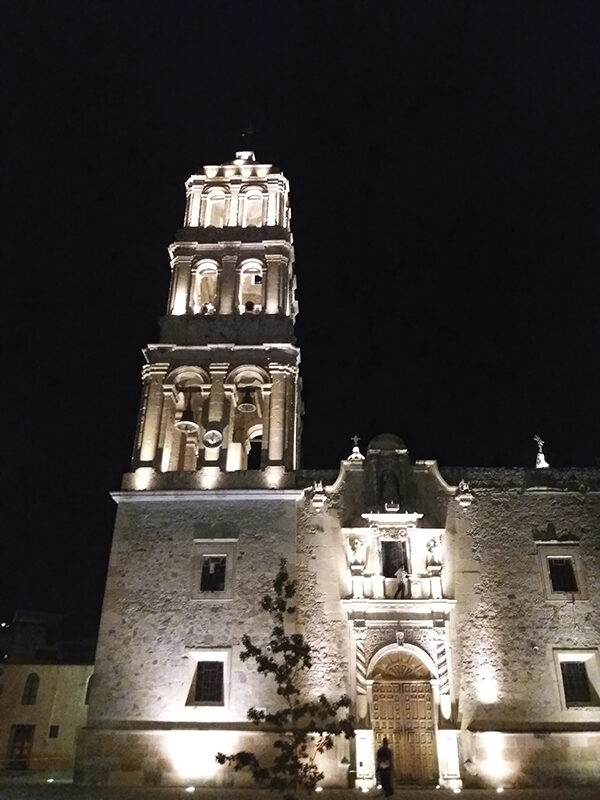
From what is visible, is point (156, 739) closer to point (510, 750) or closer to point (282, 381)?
point (510, 750)

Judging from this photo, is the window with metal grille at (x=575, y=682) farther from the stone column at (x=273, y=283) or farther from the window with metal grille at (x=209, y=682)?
the stone column at (x=273, y=283)

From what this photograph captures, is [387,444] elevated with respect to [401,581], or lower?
elevated

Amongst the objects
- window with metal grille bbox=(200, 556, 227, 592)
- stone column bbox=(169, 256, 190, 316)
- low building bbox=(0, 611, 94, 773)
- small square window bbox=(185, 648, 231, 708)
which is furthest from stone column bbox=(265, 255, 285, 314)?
low building bbox=(0, 611, 94, 773)

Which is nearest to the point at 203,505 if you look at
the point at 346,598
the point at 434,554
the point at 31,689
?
the point at 346,598

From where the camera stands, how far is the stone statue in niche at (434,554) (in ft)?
73.2

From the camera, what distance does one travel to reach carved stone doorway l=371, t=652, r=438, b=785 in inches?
795

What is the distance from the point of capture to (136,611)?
2217 cm

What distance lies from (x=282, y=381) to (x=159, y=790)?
45.4 ft

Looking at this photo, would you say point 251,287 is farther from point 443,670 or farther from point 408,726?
point 408,726

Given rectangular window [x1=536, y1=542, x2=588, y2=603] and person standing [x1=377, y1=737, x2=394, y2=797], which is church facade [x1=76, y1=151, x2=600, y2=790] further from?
person standing [x1=377, y1=737, x2=394, y2=797]

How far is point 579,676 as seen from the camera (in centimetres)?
2130

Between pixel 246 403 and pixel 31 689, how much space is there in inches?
849

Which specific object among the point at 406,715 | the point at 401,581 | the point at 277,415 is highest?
the point at 277,415

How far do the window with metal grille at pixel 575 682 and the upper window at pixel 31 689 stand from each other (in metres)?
27.1
